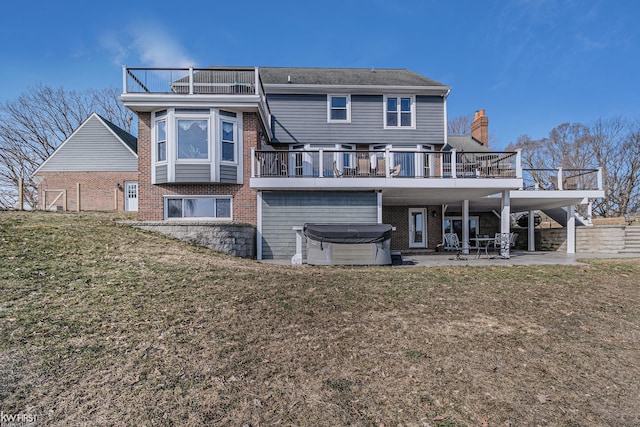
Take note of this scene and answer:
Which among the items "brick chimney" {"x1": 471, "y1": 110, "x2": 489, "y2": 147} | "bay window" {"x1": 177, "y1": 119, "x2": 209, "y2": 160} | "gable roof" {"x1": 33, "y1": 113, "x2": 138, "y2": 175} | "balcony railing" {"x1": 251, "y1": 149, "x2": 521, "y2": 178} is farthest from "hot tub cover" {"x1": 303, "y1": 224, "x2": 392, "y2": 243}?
"gable roof" {"x1": 33, "y1": 113, "x2": 138, "y2": 175}

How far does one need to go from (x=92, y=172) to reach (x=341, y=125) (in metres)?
15.9

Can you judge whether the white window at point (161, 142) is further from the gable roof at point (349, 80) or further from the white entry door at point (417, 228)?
the white entry door at point (417, 228)

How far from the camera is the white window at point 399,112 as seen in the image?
601 inches

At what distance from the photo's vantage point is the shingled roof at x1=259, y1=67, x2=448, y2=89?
15.2 metres

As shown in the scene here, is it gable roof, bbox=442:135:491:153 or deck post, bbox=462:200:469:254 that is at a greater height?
gable roof, bbox=442:135:491:153

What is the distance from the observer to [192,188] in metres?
11.5

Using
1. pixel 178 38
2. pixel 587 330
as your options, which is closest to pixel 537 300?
pixel 587 330

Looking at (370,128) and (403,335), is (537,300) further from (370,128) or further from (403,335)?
(370,128)

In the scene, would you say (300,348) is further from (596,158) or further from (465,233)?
(596,158)

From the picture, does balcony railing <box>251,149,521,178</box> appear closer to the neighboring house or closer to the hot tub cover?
the hot tub cover

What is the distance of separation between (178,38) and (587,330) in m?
16.0

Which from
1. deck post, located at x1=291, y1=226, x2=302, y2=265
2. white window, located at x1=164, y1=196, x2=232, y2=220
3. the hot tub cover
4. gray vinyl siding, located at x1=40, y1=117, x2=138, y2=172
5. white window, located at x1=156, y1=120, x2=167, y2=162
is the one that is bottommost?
deck post, located at x1=291, y1=226, x2=302, y2=265

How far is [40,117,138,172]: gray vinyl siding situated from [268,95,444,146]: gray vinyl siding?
11.0 m

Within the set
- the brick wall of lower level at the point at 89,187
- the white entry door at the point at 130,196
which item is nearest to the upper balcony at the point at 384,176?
the white entry door at the point at 130,196
